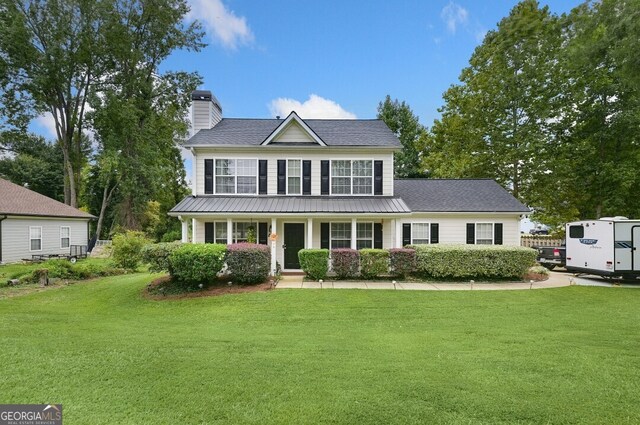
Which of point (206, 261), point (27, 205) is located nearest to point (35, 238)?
Answer: point (27, 205)

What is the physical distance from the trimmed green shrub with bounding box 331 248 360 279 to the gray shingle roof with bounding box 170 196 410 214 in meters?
1.95

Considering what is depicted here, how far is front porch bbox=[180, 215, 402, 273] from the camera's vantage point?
14828mm

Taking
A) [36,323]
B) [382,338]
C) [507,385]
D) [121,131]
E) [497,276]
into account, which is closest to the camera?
[507,385]

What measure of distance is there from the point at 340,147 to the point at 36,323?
40.1 ft

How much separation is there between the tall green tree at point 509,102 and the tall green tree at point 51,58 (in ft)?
95.5

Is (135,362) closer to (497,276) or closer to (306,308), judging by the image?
(306,308)

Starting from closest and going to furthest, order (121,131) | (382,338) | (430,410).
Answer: (430,410) → (382,338) → (121,131)

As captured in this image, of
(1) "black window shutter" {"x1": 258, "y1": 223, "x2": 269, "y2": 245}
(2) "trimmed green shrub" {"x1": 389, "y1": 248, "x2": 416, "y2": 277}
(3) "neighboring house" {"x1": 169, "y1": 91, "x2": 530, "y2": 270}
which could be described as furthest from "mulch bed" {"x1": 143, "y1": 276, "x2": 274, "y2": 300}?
(2) "trimmed green shrub" {"x1": 389, "y1": 248, "x2": 416, "y2": 277}

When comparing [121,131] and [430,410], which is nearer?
[430,410]

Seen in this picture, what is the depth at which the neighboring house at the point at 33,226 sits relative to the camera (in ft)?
62.5

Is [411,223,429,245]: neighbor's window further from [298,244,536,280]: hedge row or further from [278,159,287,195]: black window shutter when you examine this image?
[278,159,287,195]: black window shutter

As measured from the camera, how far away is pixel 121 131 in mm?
27938

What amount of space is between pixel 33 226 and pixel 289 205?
1811 cm

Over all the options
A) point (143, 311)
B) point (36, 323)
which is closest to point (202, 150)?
point (143, 311)
